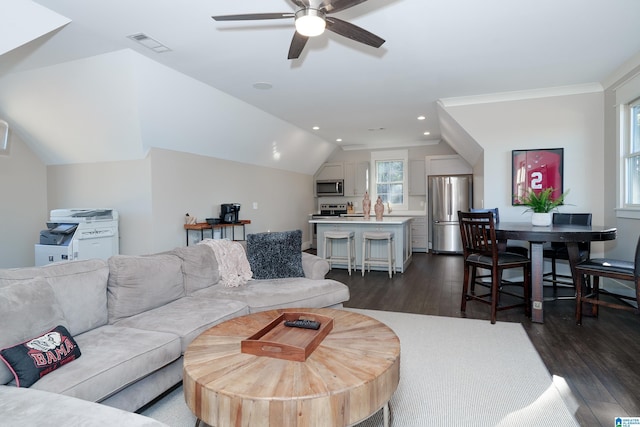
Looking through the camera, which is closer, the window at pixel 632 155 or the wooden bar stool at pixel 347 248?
the window at pixel 632 155

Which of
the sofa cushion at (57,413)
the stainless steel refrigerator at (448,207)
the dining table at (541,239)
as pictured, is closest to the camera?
the sofa cushion at (57,413)

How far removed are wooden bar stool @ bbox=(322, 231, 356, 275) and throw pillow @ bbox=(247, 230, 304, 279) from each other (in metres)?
2.12

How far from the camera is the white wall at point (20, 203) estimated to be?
4680mm

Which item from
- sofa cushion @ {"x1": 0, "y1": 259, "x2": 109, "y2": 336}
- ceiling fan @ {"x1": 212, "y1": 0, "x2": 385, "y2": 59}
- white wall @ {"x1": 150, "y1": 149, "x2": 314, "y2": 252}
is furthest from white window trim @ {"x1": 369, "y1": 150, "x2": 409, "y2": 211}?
sofa cushion @ {"x1": 0, "y1": 259, "x2": 109, "y2": 336}

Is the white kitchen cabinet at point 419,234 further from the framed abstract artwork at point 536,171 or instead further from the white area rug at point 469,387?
the white area rug at point 469,387

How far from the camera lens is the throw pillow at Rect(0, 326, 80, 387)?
142cm

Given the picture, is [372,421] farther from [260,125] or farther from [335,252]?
[260,125]

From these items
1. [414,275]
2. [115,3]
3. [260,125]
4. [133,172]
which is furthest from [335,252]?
[115,3]

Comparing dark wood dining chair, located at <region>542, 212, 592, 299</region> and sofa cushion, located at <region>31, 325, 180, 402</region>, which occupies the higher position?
dark wood dining chair, located at <region>542, 212, 592, 299</region>

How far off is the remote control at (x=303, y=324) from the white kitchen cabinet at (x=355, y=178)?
271 inches

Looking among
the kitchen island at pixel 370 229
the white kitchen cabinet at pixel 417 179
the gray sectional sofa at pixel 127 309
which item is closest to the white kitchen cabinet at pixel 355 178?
the white kitchen cabinet at pixel 417 179

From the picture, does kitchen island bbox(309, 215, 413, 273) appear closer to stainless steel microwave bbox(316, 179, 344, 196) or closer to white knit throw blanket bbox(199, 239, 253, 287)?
white knit throw blanket bbox(199, 239, 253, 287)

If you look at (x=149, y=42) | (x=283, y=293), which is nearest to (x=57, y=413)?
(x=283, y=293)

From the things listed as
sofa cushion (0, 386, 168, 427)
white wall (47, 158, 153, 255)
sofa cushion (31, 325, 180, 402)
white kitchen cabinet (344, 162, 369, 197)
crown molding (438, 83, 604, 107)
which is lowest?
sofa cushion (31, 325, 180, 402)
